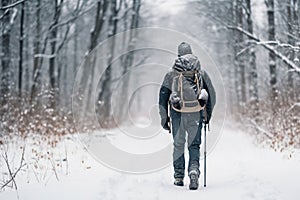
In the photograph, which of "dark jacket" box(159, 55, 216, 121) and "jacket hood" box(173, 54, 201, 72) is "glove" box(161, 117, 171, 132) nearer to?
"dark jacket" box(159, 55, 216, 121)

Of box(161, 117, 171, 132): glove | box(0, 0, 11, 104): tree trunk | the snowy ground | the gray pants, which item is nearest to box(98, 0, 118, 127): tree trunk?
box(0, 0, 11, 104): tree trunk

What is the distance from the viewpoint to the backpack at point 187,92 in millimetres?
5980

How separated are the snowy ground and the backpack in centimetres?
113

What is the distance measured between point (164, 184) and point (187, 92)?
1.40m

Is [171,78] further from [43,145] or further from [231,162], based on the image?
[43,145]

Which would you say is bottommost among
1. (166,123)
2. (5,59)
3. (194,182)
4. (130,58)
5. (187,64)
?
(194,182)

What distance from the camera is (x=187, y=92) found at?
6.00 meters

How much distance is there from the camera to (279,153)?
8.64m

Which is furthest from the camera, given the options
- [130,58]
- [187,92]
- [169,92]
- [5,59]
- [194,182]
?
[130,58]

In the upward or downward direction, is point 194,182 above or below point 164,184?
above

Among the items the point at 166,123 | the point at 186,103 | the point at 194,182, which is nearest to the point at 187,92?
the point at 186,103

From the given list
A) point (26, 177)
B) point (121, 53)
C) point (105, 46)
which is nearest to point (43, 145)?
point (26, 177)

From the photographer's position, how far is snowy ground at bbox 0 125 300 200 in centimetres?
518

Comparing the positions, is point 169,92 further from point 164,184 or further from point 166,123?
point 164,184
